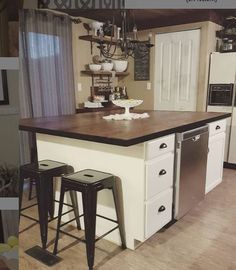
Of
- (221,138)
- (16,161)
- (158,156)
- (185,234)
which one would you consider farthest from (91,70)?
(16,161)

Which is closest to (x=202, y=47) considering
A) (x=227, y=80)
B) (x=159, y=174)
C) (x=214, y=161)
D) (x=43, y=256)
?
(x=227, y=80)

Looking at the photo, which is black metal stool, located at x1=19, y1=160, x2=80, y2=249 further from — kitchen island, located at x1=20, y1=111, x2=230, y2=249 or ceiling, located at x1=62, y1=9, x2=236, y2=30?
ceiling, located at x1=62, y1=9, x2=236, y2=30

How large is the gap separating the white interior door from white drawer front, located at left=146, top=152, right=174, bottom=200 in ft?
7.75

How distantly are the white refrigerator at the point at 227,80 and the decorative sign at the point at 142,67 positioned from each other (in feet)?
3.57

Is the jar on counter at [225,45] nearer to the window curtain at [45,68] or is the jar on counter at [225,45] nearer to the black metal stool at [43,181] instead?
the window curtain at [45,68]

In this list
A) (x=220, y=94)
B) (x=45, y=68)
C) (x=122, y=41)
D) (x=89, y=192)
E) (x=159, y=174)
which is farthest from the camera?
(x=220, y=94)

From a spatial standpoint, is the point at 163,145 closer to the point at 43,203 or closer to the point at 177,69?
the point at 43,203

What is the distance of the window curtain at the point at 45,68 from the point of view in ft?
10.3

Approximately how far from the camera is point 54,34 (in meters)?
3.42

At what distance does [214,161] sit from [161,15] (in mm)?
2286

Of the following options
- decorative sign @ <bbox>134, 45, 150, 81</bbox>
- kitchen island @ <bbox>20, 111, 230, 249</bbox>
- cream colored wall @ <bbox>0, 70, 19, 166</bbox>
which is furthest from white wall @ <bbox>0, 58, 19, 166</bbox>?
decorative sign @ <bbox>134, 45, 150, 81</bbox>

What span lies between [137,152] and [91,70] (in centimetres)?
241

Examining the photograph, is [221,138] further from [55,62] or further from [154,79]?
[55,62]

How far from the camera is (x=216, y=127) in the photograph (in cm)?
288
